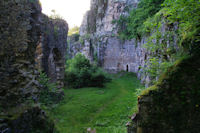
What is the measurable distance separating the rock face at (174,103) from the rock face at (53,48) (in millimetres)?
10178

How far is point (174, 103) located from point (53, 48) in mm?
12529

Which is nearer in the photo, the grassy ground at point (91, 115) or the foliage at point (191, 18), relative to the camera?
the foliage at point (191, 18)

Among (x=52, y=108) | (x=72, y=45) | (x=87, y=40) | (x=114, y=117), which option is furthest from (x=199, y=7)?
(x=72, y=45)

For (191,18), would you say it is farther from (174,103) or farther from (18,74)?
(18,74)

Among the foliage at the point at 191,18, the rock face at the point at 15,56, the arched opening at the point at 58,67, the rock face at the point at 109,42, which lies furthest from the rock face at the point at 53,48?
the rock face at the point at 109,42

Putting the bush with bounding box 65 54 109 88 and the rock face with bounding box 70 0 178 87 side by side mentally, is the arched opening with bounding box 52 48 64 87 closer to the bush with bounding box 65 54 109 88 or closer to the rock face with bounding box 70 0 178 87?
the bush with bounding box 65 54 109 88

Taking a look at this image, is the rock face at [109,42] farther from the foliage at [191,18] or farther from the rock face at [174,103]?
the rock face at [174,103]

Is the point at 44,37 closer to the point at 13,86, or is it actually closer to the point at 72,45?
the point at 13,86

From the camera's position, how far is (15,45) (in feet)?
15.1

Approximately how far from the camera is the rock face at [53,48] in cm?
1164

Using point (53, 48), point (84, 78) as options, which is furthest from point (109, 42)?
point (53, 48)

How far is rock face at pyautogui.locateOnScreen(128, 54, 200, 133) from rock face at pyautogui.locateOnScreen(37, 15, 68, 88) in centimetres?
1018

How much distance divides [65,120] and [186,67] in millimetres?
6202

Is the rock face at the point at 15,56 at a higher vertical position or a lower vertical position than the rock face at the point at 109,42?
lower
